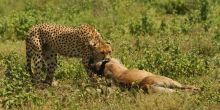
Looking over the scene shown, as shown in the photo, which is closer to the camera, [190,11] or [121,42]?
[121,42]

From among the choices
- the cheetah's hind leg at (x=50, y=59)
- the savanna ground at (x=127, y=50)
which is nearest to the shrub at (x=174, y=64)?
the savanna ground at (x=127, y=50)

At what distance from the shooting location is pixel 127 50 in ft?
46.3

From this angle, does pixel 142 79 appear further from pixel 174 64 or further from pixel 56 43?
pixel 56 43

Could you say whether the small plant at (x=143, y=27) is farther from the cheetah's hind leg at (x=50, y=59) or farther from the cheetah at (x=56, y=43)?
the cheetah at (x=56, y=43)

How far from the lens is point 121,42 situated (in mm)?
15234

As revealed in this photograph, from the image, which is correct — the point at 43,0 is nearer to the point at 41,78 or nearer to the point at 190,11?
the point at 190,11

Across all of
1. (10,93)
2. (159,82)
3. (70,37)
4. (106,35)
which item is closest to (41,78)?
(70,37)

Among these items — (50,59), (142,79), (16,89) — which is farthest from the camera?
(50,59)

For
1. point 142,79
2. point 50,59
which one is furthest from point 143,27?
point 142,79

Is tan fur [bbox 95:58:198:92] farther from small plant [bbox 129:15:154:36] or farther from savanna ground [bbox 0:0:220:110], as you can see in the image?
small plant [bbox 129:15:154:36]

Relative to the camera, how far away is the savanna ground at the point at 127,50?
30.7ft

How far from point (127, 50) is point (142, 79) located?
3.98 meters

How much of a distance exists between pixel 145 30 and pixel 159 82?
668cm

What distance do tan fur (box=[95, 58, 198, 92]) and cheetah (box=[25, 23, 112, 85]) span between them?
27.9 inches
